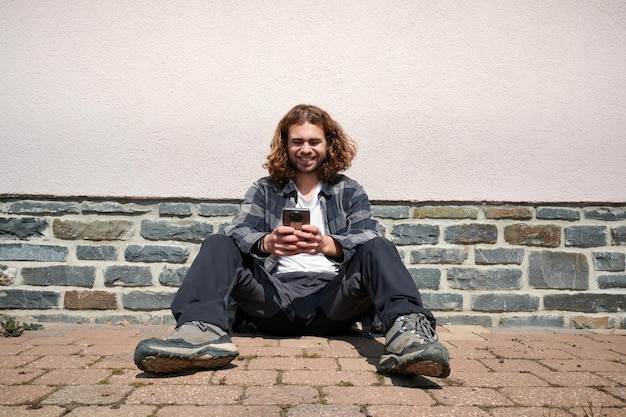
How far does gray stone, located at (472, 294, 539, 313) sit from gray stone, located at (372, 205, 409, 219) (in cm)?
73

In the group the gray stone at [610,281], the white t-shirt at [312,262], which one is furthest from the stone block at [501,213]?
the white t-shirt at [312,262]

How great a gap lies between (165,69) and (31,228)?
53.7 inches

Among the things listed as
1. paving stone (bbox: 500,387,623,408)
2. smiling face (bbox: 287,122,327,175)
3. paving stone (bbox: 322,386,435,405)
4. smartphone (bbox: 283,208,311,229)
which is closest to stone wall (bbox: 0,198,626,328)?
smiling face (bbox: 287,122,327,175)

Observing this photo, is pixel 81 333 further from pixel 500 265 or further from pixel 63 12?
pixel 500 265

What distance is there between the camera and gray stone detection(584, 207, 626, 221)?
131 inches

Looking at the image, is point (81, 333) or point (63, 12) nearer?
point (81, 333)

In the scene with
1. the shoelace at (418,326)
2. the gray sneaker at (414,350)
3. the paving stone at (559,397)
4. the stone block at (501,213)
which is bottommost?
the paving stone at (559,397)

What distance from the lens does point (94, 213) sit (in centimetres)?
323

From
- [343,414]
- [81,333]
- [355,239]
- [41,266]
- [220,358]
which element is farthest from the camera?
[41,266]

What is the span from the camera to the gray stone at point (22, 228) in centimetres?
320

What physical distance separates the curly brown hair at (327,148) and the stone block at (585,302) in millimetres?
1683

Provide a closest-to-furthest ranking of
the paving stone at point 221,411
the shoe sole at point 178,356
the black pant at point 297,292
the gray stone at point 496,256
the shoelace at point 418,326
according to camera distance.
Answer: the paving stone at point 221,411, the shoe sole at point 178,356, the shoelace at point 418,326, the black pant at point 297,292, the gray stone at point 496,256

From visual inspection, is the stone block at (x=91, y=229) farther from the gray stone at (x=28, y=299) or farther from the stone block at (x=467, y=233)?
the stone block at (x=467, y=233)

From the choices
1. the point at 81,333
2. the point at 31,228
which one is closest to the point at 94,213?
the point at 31,228
